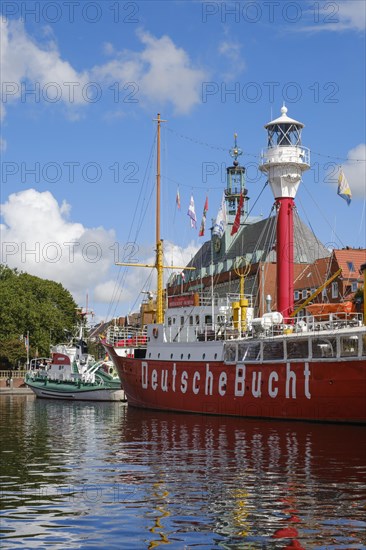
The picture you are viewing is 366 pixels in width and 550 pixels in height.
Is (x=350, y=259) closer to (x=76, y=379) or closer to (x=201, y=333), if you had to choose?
(x=76, y=379)

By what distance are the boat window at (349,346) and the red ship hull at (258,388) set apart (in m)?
0.60

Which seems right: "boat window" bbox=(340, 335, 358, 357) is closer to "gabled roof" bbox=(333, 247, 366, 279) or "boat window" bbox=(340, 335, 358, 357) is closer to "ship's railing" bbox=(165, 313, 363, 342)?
"ship's railing" bbox=(165, 313, 363, 342)

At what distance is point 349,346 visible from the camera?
114 feet

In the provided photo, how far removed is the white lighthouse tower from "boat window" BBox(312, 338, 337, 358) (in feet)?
26.0

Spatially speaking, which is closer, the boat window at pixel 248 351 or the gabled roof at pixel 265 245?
the boat window at pixel 248 351

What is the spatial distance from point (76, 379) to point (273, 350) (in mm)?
35402

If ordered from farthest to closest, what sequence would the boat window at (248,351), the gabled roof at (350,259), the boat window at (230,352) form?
the gabled roof at (350,259) → the boat window at (230,352) → the boat window at (248,351)

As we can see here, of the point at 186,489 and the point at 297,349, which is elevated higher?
the point at 297,349

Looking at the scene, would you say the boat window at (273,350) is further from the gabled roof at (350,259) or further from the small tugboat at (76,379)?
the gabled roof at (350,259)

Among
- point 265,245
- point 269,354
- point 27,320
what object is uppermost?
point 265,245

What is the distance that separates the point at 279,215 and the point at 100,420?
53.5 ft

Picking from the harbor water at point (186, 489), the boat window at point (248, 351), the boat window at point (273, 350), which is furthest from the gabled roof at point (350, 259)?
the harbor water at point (186, 489)

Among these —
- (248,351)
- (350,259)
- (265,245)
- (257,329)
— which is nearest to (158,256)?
(257,329)

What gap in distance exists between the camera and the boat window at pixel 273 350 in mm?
38362
